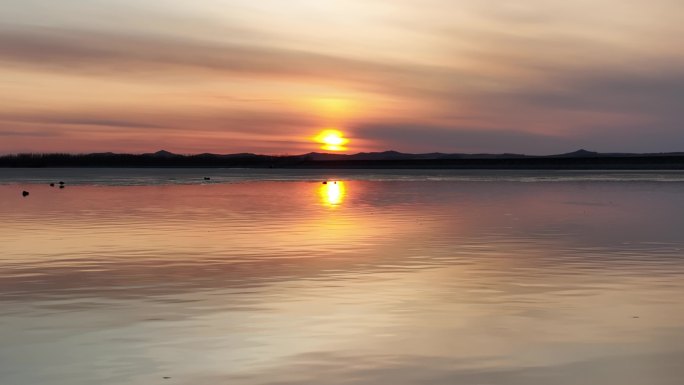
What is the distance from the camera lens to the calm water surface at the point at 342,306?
37.8 feet

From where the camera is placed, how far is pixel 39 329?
14.2 meters

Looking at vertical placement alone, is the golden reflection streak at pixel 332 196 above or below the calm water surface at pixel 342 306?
below

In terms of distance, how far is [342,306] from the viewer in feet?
53.3

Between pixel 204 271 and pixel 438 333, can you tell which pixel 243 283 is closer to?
pixel 204 271

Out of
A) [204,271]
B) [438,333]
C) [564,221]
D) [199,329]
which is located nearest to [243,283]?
[204,271]

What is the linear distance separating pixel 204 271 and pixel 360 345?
9.56 meters

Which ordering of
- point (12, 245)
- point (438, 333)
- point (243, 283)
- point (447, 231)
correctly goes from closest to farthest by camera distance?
point (438, 333), point (243, 283), point (12, 245), point (447, 231)

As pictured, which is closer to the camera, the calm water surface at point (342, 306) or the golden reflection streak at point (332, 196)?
the calm water surface at point (342, 306)

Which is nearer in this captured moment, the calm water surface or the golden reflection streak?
the calm water surface

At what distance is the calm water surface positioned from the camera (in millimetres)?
11523

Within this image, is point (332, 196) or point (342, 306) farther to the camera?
point (332, 196)

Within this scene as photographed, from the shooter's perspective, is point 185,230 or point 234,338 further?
point 185,230

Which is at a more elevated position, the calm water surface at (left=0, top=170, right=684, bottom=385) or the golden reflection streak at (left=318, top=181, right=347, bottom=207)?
the calm water surface at (left=0, top=170, right=684, bottom=385)

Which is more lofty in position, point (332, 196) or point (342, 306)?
point (342, 306)
